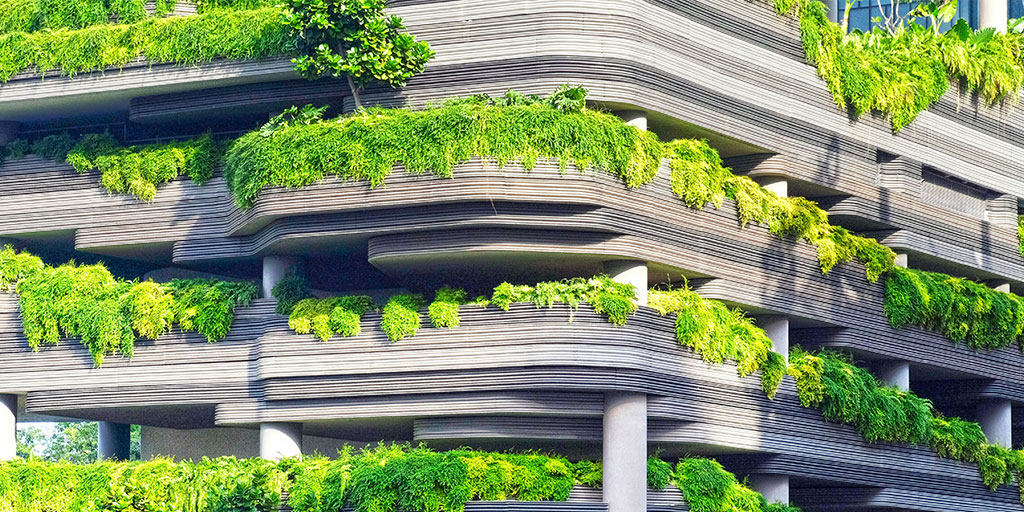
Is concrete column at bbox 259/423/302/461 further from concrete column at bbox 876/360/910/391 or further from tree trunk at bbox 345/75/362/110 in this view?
concrete column at bbox 876/360/910/391

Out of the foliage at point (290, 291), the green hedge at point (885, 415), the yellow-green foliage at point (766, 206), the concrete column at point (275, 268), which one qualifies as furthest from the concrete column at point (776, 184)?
the concrete column at point (275, 268)

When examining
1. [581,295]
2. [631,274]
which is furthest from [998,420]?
[581,295]

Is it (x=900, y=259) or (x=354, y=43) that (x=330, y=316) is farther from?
(x=900, y=259)

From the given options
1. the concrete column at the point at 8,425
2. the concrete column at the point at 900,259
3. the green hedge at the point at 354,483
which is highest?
the concrete column at the point at 900,259

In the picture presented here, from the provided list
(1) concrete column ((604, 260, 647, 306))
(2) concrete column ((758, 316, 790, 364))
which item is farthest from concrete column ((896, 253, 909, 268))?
(1) concrete column ((604, 260, 647, 306))

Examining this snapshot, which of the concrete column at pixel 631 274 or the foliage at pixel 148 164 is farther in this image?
the foliage at pixel 148 164

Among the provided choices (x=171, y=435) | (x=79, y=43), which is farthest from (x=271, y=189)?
(x=171, y=435)

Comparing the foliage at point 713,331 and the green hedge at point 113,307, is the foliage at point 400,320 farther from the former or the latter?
the foliage at point 713,331

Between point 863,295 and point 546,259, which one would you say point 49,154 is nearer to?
point 546,259
